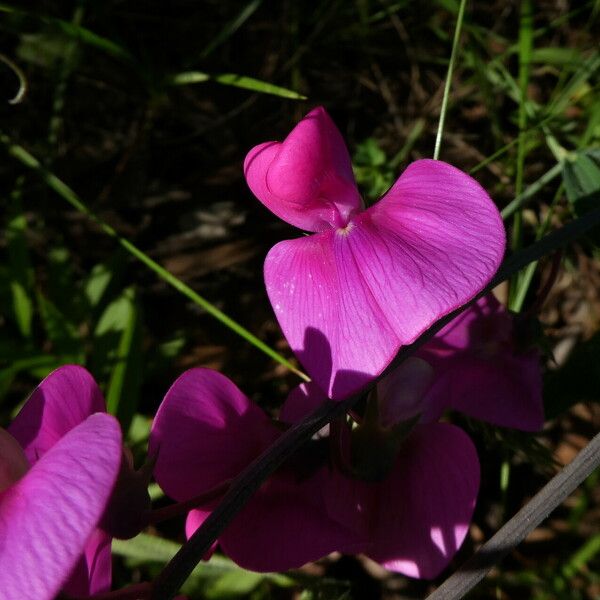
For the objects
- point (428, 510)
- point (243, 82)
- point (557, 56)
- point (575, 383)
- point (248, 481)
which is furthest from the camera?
point (557, 56)

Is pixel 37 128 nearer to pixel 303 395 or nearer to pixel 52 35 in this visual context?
pixel 52 35

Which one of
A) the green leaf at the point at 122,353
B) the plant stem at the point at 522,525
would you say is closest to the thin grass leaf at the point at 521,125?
the plant stem at the point at 522,525

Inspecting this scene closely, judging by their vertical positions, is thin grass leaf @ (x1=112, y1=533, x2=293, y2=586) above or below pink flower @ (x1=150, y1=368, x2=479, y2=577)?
below

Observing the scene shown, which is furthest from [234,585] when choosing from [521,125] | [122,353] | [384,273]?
[521,125]

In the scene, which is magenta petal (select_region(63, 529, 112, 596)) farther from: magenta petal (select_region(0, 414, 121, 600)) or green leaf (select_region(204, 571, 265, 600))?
green leaf (select_region(204, 571, 265, 600))

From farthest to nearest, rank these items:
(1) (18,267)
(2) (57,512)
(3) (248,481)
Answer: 1. (1) (18,267)
2. (3) (248,481)
3. (2) (57,512)

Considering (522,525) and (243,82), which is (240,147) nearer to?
(243,82)

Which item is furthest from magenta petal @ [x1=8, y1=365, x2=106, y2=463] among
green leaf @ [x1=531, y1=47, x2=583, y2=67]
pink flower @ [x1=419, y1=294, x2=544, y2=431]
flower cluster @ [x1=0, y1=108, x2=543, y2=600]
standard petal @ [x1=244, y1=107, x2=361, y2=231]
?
green leaf @ [x1=531, y1=47, x2=583, y2=67]
